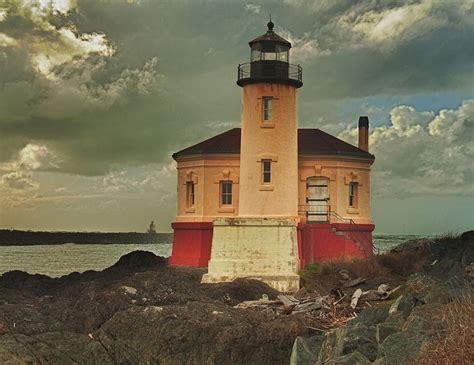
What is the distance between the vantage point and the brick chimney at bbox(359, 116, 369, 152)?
30812mm

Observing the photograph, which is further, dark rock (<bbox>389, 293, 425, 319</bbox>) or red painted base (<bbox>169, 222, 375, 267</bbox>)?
red painted base (<bbox>169, 222, 375, 267</bbox>)

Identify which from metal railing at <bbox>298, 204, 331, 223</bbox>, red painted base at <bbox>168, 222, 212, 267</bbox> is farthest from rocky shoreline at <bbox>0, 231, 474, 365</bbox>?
metal railing at <bbox>298, 204, 331, 223</bbox>

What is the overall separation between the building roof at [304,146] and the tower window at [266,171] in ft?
5.33

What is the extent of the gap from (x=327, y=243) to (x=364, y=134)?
532 centimetres

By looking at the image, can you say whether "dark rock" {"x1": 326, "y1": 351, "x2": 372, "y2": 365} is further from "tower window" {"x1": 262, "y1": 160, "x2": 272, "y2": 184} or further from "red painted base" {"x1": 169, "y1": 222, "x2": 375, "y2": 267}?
"tower window" {"x1": 262, "y1": 160, "x2": 272, "y2": 184}

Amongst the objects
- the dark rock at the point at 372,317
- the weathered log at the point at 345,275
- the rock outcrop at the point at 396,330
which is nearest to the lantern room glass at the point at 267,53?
the weathered log at the point at 345,275

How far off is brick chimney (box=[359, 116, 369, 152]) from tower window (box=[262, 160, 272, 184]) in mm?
4941

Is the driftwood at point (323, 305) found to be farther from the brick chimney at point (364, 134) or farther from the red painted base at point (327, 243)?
the brick chimney at point (364, 134)

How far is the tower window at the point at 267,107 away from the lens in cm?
2709

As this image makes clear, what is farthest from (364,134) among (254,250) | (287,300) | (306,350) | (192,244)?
(306,350)

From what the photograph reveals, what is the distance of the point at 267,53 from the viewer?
→ 1088 inches

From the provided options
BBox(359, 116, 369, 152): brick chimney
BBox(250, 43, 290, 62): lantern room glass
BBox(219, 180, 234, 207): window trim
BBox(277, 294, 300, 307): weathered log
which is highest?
BBox(250, 43, 290, 62): lantern room glass

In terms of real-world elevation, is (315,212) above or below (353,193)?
below

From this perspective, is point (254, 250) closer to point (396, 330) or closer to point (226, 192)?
point (226, 192)
